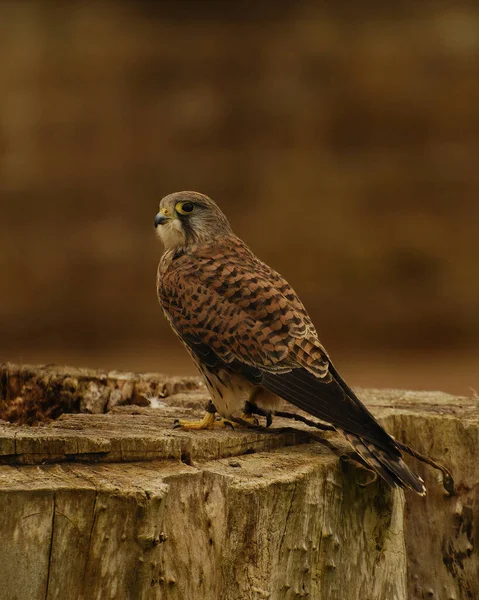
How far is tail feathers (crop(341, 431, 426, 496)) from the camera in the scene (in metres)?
2.76

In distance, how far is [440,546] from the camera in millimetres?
3484

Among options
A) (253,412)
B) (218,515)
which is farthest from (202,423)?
(218,515)

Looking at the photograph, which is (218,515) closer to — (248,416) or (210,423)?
(210,423)

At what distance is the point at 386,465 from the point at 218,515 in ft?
1.71

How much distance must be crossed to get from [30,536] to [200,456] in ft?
2.04

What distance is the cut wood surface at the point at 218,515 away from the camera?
2381 millimetres

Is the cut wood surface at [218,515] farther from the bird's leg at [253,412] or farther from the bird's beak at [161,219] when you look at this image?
the bird's beak at [161,219]

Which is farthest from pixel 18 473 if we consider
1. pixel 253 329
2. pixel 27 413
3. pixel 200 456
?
pixel 27 413

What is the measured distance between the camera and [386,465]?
111 inches

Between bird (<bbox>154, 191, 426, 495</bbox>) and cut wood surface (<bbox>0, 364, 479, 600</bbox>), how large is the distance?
15cm

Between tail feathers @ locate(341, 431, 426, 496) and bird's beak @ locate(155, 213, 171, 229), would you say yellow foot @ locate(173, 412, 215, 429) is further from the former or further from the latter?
bird's beak @ locate(155, 213, 171, 229)

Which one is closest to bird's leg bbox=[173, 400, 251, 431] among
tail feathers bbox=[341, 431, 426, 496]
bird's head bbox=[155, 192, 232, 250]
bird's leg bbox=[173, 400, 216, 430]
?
bird's leg bbox=[173, 400, 216, 430]

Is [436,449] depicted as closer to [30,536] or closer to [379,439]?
[379,439]

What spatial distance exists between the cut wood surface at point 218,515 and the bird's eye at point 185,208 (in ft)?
2.29
